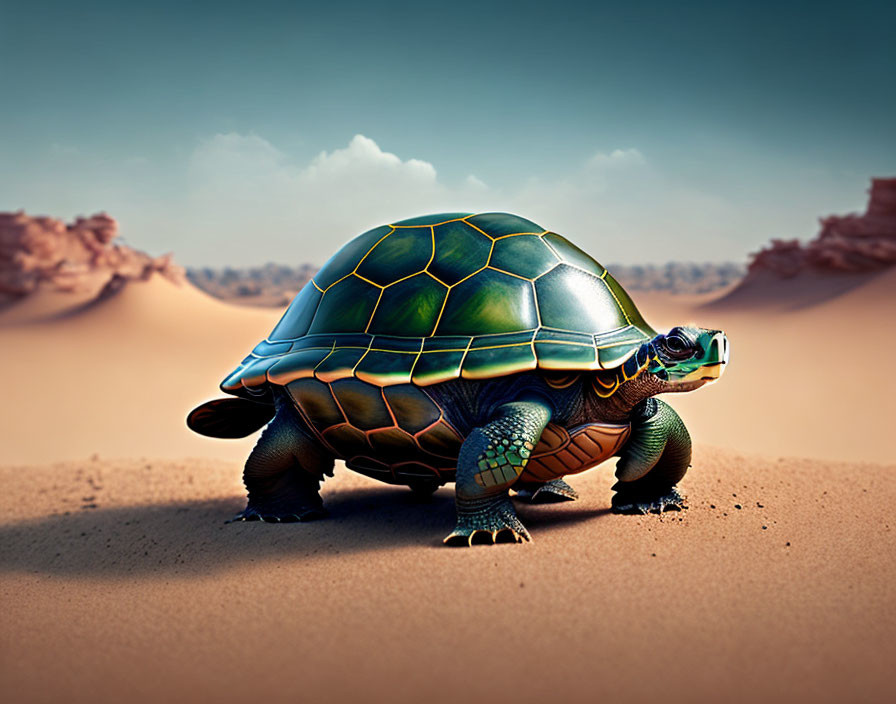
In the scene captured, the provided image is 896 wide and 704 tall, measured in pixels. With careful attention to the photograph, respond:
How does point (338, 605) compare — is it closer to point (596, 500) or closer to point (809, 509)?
point (596, 500)

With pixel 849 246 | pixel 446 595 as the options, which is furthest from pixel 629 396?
pixel 849 246

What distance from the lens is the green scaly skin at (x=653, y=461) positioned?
3.87 m

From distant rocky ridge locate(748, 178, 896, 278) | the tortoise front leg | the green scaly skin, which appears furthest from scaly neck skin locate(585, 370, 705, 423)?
distant rocky ridge locate(748, 178, 896, 278)

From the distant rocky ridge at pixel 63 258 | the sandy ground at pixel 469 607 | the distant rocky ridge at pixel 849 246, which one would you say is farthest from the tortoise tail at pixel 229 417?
the distant rocky ridge at pixel 849 246

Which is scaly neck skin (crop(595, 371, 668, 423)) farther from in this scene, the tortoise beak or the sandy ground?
the sandy ground

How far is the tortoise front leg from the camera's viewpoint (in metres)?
3.36

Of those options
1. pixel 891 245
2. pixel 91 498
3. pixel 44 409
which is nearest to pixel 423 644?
pixel 91 498

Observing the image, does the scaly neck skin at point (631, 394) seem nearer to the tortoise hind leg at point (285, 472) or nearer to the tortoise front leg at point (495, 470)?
the tortoise front leg at point (495, 470)

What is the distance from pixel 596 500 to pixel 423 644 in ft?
7.62

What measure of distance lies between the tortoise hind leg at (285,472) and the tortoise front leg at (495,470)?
128cm

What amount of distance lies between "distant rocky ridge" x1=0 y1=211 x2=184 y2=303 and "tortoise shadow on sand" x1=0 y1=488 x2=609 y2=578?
61.9 feet

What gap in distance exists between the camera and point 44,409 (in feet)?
39.4

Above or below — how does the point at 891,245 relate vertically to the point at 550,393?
above

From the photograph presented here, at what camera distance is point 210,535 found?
13.7ft
